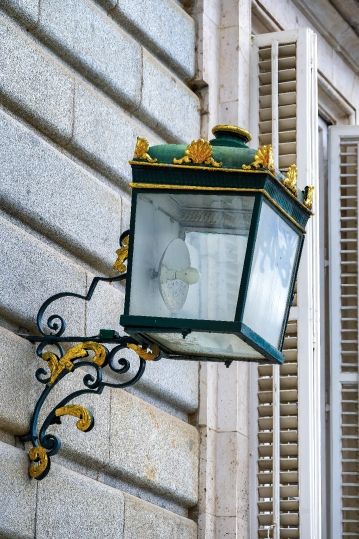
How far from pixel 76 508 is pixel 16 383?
75 centimetres

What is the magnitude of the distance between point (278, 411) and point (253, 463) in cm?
37

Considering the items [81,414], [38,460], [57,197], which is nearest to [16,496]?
[38,460]

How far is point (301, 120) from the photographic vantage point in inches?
356

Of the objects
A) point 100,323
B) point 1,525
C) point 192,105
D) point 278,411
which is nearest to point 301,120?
point 192,105

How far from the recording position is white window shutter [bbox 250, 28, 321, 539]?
823 cm

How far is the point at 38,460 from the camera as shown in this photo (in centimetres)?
605

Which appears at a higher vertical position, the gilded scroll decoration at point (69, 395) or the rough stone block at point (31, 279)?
the rough stone block at point (31, 279)

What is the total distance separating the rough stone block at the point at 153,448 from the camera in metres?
6.99

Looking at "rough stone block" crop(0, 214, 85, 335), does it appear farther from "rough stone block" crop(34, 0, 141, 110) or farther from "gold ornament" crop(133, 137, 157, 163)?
"rough stone block" crop(34, 0, 141, 110)

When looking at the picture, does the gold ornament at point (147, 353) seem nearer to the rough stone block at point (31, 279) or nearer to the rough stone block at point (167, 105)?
the rough stone block at point (31, 279)

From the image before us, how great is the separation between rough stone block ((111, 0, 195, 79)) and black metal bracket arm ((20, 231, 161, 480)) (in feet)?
6.91

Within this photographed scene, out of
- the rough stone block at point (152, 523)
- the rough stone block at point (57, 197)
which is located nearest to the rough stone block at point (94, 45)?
the rough stone block at point (57, 197)

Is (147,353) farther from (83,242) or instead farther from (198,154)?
(83,242)

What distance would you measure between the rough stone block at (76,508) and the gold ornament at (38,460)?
121mm
